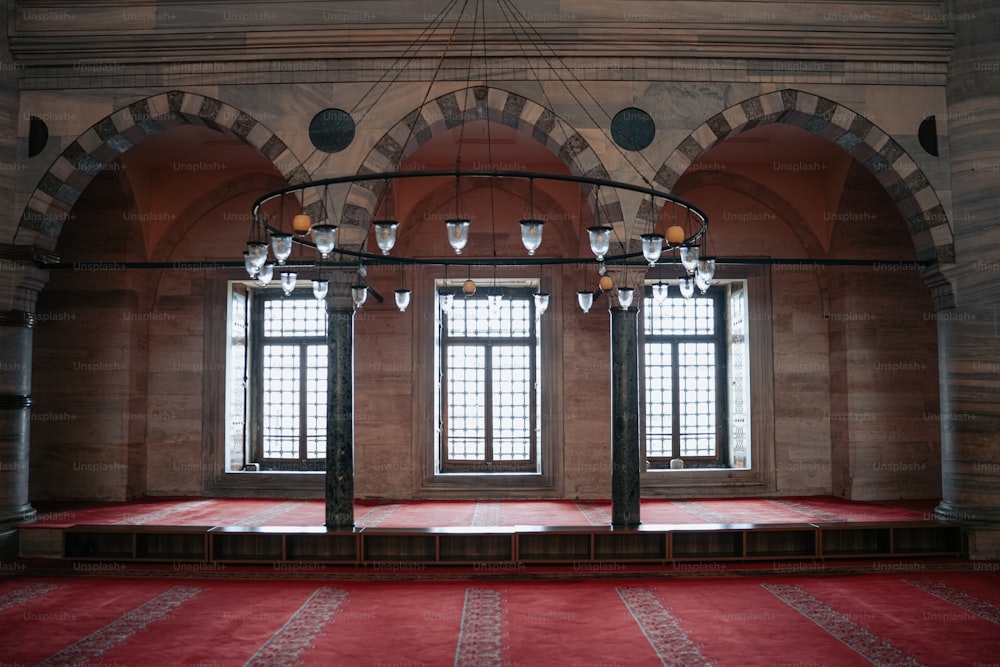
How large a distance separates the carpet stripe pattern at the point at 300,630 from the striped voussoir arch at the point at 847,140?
4.93 meters

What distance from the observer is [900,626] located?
227 inches

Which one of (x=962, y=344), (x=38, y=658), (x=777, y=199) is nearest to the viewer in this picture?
(x=38, y=658)

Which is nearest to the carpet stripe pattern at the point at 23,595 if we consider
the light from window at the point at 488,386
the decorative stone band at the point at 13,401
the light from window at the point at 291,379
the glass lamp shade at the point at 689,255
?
the decorative stone band at the point at 13,401

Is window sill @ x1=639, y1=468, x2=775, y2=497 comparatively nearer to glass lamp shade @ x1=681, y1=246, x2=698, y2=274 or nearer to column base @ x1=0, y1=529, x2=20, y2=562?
glass lamp shade @ x1=681, y1=246, x2=698, y2=274

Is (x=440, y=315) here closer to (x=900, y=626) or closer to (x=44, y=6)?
(x=44, y=6)

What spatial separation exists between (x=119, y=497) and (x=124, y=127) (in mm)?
4938

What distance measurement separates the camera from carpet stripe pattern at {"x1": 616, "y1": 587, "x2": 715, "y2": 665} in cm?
511

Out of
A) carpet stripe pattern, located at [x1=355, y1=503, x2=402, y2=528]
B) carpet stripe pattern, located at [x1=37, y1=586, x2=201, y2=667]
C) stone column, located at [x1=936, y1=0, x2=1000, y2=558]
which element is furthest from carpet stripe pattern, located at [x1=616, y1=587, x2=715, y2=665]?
stone column, located at [x1=936, y1=0, x2=1000, y2=558]

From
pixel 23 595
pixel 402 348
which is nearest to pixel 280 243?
pixel 23 595

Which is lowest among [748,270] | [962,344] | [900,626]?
[900,626]

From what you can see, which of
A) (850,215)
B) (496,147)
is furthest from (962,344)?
(496,147)

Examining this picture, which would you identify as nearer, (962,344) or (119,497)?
(962,344)

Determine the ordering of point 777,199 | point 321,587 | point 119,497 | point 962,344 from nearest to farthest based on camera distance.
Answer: point 321,587
point 962,344
point 119,497
point 777,199

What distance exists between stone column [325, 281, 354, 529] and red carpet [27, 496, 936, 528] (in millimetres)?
810
